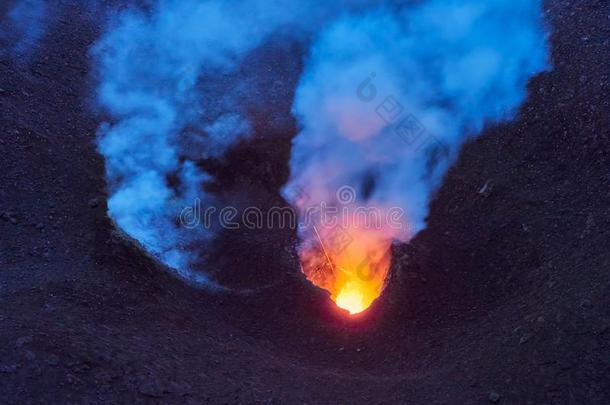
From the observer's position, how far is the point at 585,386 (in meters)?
5.38

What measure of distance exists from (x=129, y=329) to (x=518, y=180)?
216 inches

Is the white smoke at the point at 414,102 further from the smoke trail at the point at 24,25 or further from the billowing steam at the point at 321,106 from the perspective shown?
the smoke trail at the point at 24,25

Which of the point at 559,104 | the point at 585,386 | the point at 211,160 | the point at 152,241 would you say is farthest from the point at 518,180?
the point at 152,241

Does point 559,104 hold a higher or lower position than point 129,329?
higher

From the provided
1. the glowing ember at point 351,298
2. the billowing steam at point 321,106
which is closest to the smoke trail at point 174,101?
the billowing steam at point 321,106

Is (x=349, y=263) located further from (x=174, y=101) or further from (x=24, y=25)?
(x=24, y=25)

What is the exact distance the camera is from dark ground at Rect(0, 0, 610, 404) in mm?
5574

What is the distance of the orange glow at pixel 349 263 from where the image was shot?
8359 mm

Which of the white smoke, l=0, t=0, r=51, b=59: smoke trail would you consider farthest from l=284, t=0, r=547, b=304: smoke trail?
l=0, t=0, r=51, b=59: smoke trail

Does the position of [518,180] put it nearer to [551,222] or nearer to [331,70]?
[551,222]

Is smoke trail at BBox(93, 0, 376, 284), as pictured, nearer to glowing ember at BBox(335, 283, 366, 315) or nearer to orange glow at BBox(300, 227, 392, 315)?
orange glow at BBox(300, 227, 392, 315)

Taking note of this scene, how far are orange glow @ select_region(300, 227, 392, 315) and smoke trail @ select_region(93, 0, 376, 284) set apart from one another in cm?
166

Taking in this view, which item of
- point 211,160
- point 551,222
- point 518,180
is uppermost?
point 211,160
